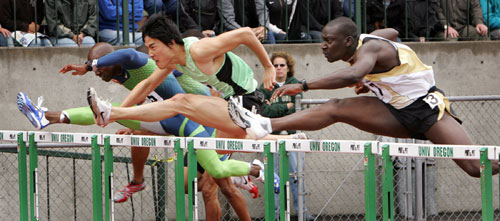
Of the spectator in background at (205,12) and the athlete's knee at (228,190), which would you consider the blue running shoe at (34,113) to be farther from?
the spectator in background at (205,12)

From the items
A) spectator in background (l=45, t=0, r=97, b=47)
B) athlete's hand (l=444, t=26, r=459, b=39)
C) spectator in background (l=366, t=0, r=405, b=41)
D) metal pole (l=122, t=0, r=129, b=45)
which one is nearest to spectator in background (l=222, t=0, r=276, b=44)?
metal pole (l=122, t=0, r=129, b=45)

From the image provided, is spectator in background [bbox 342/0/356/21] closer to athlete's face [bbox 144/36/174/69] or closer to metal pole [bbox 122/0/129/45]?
metal pole [bbox 122/0/129/45]

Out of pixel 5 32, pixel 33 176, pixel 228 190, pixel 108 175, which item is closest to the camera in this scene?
pixel 108 175

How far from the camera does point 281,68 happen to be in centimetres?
1046

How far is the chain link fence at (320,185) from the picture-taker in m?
10.6

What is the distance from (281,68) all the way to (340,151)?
12.6ft

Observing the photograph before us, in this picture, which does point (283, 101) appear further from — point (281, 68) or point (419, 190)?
point (419, 190)

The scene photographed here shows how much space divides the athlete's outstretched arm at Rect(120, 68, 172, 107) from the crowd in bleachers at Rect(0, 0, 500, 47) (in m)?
2.33

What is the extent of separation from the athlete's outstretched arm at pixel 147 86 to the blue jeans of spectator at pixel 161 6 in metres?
2.76

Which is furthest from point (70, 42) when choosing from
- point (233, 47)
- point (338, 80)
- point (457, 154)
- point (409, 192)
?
point (457, 154)

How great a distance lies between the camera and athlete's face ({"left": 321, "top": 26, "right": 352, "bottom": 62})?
748cm

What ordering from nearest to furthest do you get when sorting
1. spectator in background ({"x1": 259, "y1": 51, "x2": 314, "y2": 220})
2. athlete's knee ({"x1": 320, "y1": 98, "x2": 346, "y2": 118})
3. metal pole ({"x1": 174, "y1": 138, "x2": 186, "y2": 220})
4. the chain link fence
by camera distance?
metal pole ({"x1": 174, "y1": 138, "x2": 186, "y2": 220}) → athlete's knee ({"x1": 320, "y1": 98, "x2": 346, "y2": 118}) → spectator in background ({"x1": 259, "y1": 51, "x2": 314, "y2": 220}) → the chain link fence

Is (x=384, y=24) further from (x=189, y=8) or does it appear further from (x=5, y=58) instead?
(x=5, y=58)

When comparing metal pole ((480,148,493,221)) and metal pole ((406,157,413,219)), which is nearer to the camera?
metal pole ((480,148,493,221))
